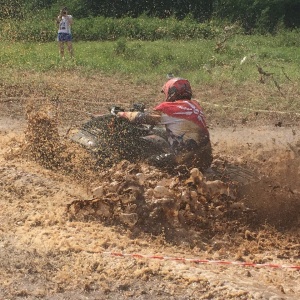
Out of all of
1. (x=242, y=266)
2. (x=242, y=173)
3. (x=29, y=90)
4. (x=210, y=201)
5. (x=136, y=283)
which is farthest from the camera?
(x=29, y=90)

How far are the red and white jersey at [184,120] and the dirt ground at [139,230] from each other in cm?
50

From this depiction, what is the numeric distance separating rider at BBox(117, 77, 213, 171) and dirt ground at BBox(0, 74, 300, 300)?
0.87 feet

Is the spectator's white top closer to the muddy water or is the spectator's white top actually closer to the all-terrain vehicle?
the muddy water

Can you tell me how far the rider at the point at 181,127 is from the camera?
747 centimetres

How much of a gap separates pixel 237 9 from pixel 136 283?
23157mm

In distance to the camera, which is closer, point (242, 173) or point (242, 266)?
point (242, 266)

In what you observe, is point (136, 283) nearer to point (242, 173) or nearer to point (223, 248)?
point (223, 248)

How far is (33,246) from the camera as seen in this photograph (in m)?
5.95

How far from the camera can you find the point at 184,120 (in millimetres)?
7457

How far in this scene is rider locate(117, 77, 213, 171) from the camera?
7.47 m

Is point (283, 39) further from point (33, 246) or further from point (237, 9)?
point (33, 246)

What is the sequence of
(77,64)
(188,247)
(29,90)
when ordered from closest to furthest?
1. (188,247)
2. (29,90)
3. (77,64)

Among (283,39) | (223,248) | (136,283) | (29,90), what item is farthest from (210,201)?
(283,39)

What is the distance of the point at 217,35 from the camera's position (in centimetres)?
2305
